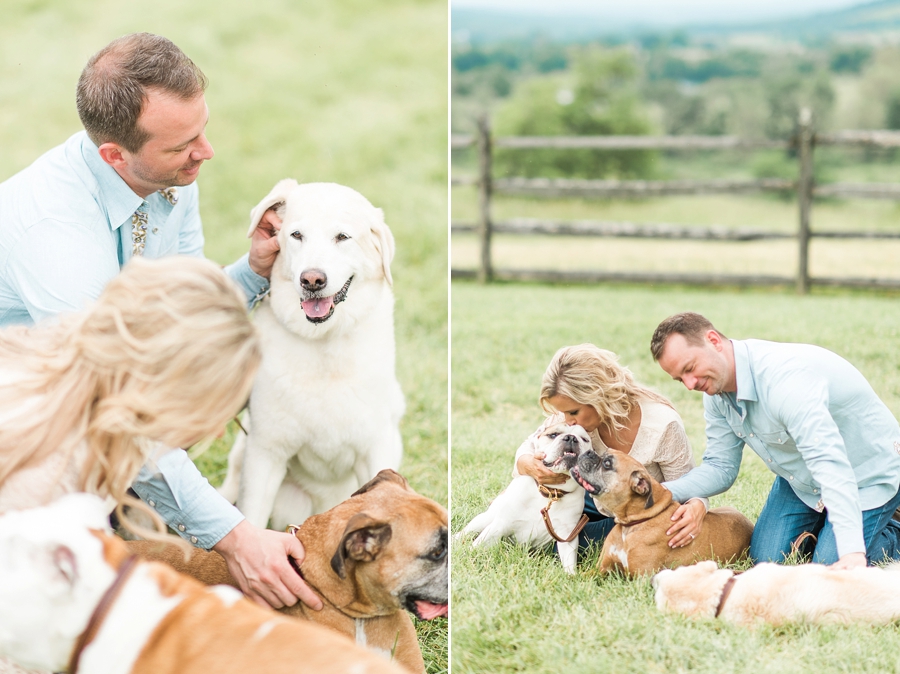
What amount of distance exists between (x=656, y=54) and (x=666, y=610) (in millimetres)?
27613

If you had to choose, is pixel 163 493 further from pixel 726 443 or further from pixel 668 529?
pixel 726 443

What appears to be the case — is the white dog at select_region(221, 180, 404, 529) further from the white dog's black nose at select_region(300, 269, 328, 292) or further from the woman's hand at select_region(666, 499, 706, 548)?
the woman's hand at select_region(666, 499, 706, 548)

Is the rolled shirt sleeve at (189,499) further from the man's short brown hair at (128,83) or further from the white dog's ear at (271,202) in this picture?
the man's short brown hair at (128,83)

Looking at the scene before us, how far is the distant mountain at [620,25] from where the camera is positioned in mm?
24359

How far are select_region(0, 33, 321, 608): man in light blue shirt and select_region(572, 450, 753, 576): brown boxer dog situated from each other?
1.29 m

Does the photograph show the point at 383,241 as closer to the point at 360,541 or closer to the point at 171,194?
the point at 171,194

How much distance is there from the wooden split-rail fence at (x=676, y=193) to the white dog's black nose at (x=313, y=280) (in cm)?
732

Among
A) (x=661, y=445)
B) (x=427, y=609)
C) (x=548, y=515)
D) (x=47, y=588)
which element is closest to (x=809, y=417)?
(x=661, y=445)

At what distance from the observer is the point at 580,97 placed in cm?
2542

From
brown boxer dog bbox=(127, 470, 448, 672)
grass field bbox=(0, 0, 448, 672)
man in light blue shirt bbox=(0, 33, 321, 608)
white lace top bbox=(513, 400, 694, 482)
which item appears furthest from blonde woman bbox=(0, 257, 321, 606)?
grass field bbox=(0, 0, 448, 672)

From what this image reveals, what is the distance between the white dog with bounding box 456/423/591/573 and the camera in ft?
12.5

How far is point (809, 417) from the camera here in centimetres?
340

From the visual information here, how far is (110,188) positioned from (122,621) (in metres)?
2.08

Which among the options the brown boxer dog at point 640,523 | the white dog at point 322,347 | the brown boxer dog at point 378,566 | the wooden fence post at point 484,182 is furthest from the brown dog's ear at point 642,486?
the wooden fence post at point 484,182
